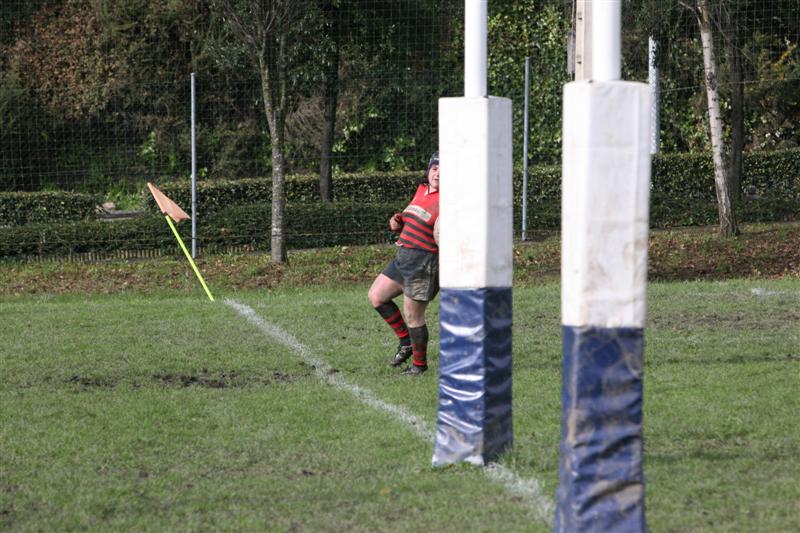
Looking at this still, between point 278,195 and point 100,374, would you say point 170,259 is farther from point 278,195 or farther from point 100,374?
point 100,374

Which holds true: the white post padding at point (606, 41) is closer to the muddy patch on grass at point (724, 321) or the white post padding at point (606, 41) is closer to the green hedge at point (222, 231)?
the muddy patch on grass at point (724, 321)

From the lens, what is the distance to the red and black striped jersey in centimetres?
952

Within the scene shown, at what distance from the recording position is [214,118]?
2325 cm

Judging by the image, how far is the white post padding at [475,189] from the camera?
6.24 m

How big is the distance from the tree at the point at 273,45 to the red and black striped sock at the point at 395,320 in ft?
28.6

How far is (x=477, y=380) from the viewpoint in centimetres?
632

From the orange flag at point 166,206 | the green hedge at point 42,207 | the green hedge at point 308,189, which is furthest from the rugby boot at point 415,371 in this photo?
the green hedge at point 42,207

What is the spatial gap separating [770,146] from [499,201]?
83.5 ft

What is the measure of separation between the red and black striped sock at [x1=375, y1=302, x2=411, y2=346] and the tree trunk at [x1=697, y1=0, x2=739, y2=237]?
444 inches

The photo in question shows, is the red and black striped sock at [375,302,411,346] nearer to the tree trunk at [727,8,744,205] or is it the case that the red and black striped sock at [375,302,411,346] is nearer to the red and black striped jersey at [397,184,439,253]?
the red and black striped jersey at [397,184,439,253]

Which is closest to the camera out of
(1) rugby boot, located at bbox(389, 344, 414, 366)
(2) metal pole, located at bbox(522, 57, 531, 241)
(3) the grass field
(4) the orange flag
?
(3) the grass field

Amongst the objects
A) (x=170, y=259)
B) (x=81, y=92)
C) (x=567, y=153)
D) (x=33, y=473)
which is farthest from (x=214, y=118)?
(x=567, y=153)

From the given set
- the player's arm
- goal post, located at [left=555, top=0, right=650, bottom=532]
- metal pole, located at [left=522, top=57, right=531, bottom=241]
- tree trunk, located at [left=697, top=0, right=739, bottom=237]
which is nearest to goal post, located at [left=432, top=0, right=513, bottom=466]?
goal post, located at [left=555, top=0, right=650, bottom=532]

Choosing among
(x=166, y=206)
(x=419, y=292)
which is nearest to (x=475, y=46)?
(x=419, y=292)
